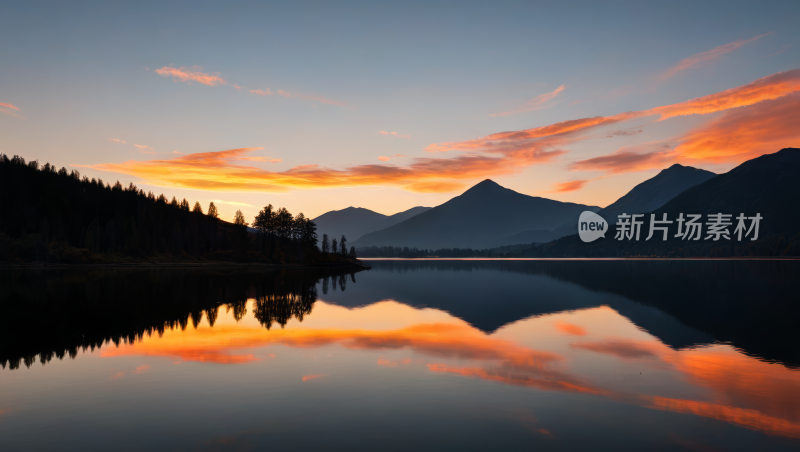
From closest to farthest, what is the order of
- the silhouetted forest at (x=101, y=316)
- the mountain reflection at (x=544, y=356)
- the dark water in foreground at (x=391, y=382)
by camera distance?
the dark water in foreground at (x=391, y=382) < the mountain reflection at (x=544, y=356) < the silhouetted forest at (x=101, y=316)

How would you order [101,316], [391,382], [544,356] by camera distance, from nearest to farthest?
1. [391,382]
2. [544,356]
3. [101,316]

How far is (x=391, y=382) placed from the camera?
23328mm

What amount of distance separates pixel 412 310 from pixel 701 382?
3698 cm

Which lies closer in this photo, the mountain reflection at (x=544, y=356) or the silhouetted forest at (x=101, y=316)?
the mountain reflection at (x=544, y=356)

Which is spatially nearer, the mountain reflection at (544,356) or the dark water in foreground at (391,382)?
the dark water in foreground at (391,382)

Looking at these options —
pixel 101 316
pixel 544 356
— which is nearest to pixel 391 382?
pixel 544 356

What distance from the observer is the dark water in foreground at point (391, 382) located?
16.2 meters

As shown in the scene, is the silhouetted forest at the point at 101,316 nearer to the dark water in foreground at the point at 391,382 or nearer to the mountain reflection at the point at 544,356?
the dark water in foreground at the point at 391,382

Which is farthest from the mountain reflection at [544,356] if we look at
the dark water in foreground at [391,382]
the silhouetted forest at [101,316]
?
the silhouetted forest at [101,316]

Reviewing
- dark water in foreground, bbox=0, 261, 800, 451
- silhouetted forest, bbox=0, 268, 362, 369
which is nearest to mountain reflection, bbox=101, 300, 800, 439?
dark water in foreground, bbox=0, 261, 800, 451

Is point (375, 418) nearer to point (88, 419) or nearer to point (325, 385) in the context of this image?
point (325, 385)

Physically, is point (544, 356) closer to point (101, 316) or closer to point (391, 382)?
point (391, 382)

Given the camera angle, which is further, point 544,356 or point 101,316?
point 101,316

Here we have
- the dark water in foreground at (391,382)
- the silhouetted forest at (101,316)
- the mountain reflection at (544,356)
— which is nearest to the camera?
the dark water in foreground at (391,382)
